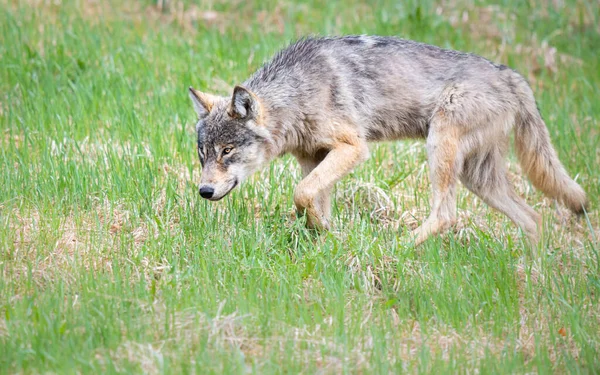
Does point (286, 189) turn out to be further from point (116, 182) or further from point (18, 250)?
point (18, 250)

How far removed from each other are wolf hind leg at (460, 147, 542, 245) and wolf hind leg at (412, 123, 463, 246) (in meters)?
0.40

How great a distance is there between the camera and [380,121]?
7031 mm

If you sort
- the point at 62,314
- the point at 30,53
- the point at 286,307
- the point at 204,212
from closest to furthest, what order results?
the point at 62,314 < the point at 286,307 < the point at 204,212 < the point at 30,53

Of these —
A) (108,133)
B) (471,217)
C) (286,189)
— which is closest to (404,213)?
(471,217)

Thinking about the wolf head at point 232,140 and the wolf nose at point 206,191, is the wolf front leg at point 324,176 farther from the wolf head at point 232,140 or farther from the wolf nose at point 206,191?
the wolf nose at point 206,191

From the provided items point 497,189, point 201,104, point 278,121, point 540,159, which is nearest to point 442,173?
point 497,189

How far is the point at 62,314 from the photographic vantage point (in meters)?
4.82

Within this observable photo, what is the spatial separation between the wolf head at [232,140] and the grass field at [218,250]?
358mm

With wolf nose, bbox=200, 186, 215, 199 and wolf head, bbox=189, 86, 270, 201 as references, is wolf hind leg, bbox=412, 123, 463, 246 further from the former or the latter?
wolf nose, bbox=200, 186, 215, 199

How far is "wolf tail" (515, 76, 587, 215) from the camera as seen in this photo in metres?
7.02

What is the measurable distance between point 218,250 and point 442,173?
2.13 meters

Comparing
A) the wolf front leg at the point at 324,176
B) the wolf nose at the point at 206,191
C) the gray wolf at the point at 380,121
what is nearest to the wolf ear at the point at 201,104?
the gray wolf at the point at 380,121

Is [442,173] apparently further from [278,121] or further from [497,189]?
[278,121]

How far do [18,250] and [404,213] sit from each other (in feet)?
11.2
